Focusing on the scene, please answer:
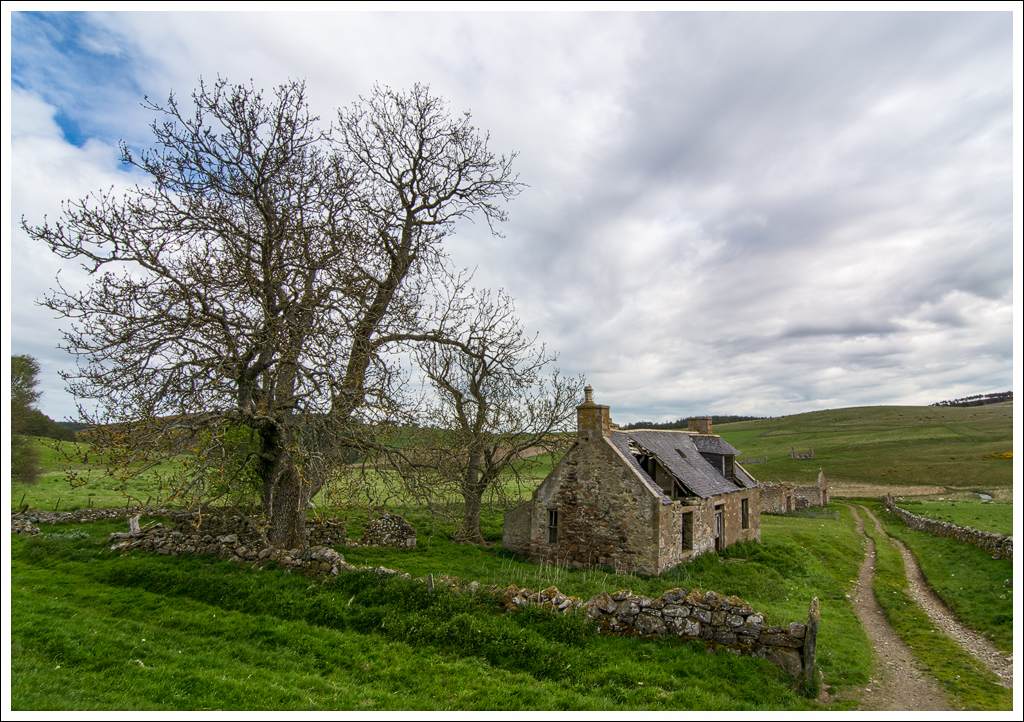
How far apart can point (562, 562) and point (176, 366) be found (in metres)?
15.0

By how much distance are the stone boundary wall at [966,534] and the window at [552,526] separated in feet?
55.9

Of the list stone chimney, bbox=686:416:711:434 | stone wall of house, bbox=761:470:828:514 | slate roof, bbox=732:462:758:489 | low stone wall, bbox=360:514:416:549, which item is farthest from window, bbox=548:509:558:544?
stone wall of house, bbox=761:470:828:514

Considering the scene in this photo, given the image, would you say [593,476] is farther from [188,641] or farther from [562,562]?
[188,641]

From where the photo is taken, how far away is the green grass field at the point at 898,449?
53.8 meters

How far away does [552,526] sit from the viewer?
19.7 m

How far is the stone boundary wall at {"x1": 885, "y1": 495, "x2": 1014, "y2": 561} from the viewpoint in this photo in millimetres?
18531

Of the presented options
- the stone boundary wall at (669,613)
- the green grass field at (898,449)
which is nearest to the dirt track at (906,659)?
the stone boundary wall at (669,613)

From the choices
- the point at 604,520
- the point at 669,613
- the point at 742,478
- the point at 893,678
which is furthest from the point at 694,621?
the point at 742,478

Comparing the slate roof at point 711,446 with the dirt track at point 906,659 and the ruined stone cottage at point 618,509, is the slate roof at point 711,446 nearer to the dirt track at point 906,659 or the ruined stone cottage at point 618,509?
the ruined stone cottage at point 618,509

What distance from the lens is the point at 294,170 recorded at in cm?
1320

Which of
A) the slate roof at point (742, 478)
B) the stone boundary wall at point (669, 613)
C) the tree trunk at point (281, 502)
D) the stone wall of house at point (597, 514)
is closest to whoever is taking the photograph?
the stone boundary wall at point (669, 613)

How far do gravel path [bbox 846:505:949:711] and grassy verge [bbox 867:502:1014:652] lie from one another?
2302mm

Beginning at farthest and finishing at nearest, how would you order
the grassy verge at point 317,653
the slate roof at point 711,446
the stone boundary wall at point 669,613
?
the slate roof at point 711,446, the stone boundary wall at point 669,613, the grassy verge at point 317,653

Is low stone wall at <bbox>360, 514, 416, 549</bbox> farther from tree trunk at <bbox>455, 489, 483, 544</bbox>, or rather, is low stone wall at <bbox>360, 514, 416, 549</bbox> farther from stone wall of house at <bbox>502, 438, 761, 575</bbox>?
stone wall of house at <bbox>502, 438, 761, 575</bbox>
